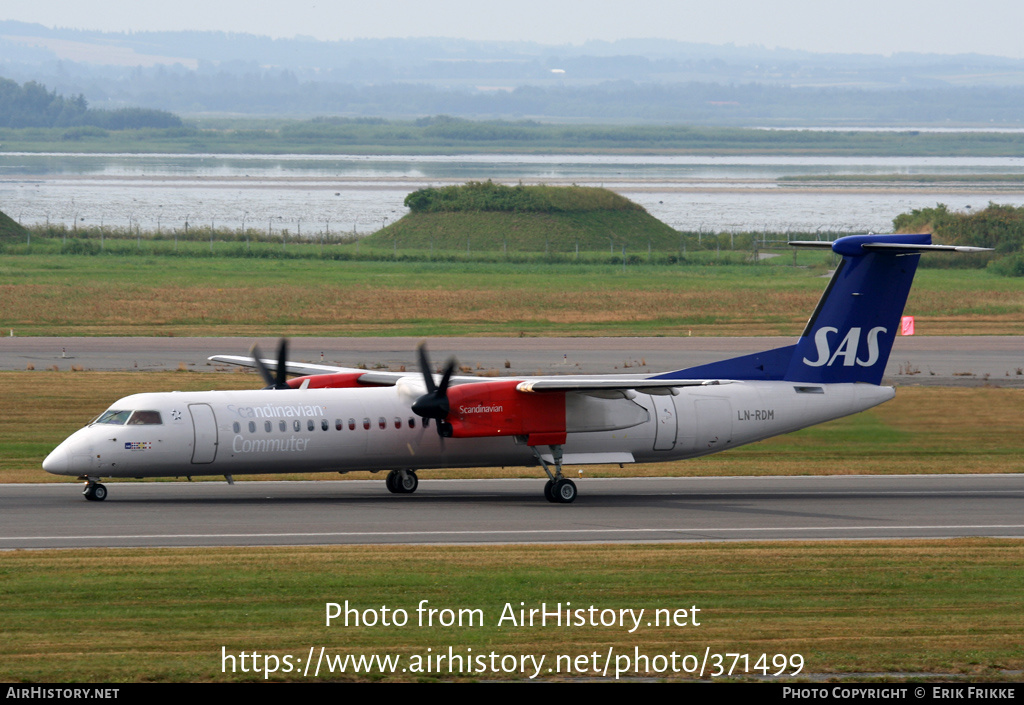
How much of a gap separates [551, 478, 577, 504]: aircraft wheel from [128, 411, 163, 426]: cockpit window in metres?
9.95

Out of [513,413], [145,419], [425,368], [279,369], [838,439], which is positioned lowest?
[838,439]

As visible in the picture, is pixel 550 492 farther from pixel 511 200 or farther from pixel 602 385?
pixel 511 200

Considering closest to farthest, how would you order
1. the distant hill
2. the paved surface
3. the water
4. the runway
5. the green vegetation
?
1. the runway
2. the paved surface
3. the distant hill
4. the green vegetation
5. the water

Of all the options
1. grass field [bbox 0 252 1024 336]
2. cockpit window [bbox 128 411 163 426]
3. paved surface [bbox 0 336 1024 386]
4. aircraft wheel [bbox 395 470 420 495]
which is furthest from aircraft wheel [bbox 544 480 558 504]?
grass field [bbox 0 252 1024 336]

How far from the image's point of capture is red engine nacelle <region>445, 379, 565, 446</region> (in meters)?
29.8

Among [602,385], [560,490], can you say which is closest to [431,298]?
[560,490]

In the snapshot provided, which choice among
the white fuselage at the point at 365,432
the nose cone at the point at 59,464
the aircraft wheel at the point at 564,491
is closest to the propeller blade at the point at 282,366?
the white fuselage at the point at 365,432

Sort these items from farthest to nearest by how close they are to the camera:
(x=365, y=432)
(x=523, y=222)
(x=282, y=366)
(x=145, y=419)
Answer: (x=523, y=222) < (x=282, y=366) < (x=365, y=432) < (x=145, y=419)

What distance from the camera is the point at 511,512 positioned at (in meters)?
28.9

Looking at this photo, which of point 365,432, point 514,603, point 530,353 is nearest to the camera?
point 514,603

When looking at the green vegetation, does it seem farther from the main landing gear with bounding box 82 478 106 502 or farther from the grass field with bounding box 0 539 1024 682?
the grass field with bounding box 0 539 1024 682

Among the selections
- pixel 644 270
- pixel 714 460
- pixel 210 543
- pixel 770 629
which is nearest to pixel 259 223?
pixel 644 270

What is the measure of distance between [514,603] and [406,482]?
13380mm

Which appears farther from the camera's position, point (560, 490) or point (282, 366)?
point (282, 366)
